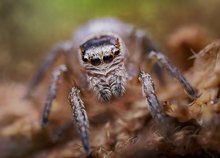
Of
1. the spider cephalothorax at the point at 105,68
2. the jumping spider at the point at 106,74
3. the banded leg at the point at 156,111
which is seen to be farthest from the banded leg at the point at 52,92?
the banded leg at the point at 156,111

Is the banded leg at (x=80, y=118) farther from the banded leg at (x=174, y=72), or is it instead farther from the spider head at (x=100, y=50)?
the banded leg at (x=174, y=72)

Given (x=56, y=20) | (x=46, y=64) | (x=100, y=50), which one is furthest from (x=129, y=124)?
(x=56, y=20)

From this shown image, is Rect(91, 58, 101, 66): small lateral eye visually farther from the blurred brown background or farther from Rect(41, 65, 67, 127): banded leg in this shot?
the blurred brown background

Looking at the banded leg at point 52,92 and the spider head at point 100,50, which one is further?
the banded leg at point 52,92

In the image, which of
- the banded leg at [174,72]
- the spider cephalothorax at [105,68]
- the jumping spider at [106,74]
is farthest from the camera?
the spider cephalothorax at [105,68]

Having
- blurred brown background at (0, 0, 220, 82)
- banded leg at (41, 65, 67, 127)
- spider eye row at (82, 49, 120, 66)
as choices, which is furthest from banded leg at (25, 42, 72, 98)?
spider eye row at (82, 49, 120, 66)

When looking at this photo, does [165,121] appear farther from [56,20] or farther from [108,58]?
[56,20]

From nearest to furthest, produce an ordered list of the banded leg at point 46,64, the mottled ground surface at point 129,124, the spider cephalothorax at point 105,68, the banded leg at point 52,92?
the mottled ground surface at point 129,124 < the spider cephalothorax at point 105,68 < the banded leg at point 52,92 < the banded leg at point 46,64

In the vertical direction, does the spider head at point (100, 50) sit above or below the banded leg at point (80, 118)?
above
